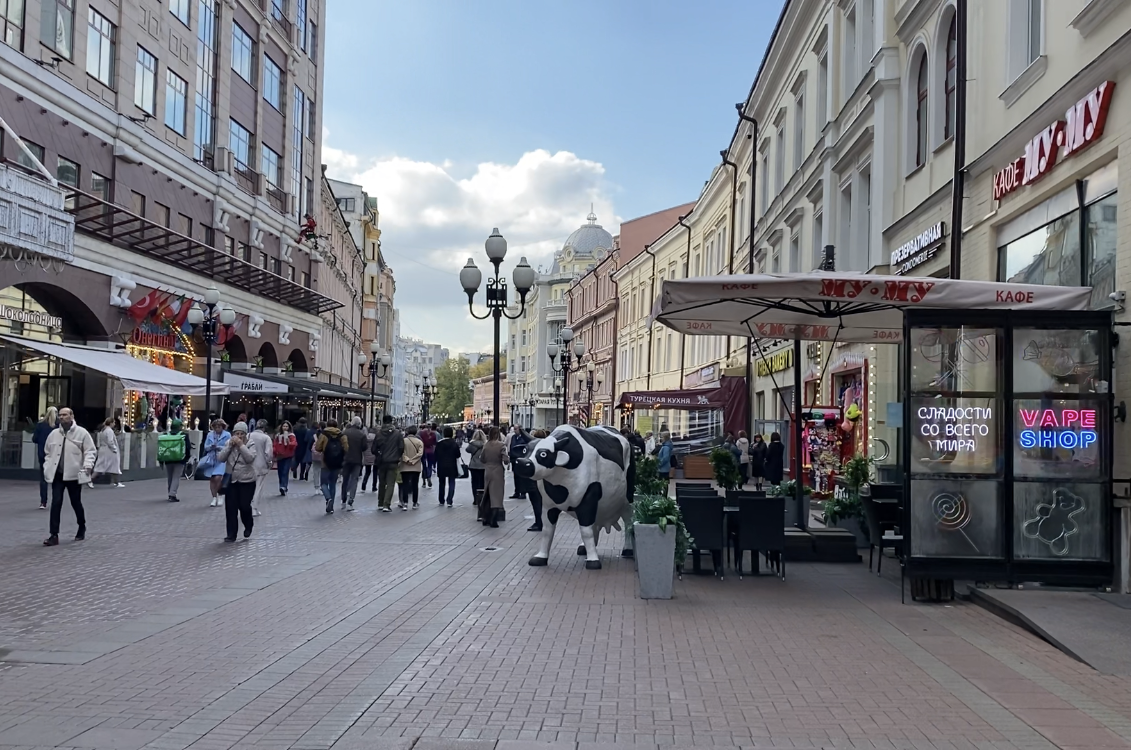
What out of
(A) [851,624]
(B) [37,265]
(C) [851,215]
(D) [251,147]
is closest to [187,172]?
(D) [251,147]

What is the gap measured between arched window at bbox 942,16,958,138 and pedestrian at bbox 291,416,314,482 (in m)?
17.5

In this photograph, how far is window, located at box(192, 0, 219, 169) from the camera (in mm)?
34906

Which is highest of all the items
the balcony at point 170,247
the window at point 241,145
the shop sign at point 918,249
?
the window at point 241,145

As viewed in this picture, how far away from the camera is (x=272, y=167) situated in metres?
43.1

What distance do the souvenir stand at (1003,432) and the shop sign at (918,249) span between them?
609 cm

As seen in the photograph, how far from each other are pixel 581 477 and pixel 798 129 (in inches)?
755

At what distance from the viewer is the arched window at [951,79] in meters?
16.5

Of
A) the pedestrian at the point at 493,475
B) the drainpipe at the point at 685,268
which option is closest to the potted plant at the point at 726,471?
the pedestrian at the point at 493,475

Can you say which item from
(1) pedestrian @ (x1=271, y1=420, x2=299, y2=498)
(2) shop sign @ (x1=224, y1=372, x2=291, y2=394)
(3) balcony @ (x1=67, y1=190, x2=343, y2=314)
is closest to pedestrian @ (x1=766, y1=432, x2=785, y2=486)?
(1) pedestrian @ (x1=271, y1=420, x2=299, y2=498)

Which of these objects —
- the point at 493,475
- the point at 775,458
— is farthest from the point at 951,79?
the point at 775,458

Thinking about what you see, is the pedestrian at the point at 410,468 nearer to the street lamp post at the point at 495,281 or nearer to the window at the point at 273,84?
the street lamp post at the point at 495,281

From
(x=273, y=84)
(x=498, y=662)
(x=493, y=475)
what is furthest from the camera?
(x=273, y=84)

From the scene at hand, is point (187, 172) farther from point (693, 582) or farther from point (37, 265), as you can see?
point (693, 582)

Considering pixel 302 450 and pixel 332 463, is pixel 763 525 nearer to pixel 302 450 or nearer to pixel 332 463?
pixel 332 463
